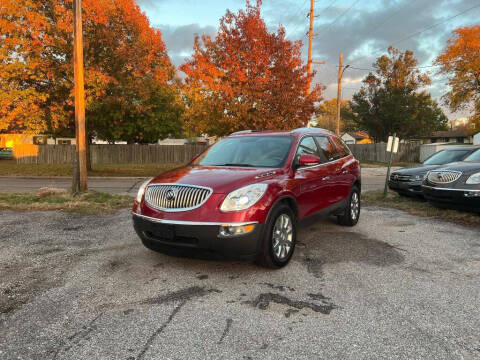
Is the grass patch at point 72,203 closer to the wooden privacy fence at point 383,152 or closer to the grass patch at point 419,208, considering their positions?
the grass patch at point 419,208

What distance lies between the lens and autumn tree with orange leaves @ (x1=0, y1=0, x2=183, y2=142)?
15.1 m

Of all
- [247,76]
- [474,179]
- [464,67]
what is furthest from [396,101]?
[474,179]

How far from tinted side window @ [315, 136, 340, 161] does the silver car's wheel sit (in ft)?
6.21

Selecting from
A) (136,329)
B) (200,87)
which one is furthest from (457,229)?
(200,87)

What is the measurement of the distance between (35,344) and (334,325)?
2366mm

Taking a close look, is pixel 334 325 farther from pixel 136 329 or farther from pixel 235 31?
pixel 235 31

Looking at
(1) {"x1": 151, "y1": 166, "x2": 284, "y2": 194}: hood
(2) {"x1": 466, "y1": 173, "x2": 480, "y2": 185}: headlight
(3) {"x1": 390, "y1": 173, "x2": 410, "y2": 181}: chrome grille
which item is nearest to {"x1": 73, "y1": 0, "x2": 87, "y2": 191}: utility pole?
(1) {"x1": 151, "y1": 166, "x2": 284, "y2": 194}: hood

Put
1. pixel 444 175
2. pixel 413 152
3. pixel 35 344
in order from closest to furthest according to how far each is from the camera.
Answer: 1. pixel 35 344
2. pixel 444 175
3. pixel 413 152

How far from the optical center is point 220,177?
4289 mm

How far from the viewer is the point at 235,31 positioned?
17750 millimetres

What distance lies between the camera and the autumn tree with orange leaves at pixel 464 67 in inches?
1329

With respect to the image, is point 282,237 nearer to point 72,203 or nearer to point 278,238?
point 278,238

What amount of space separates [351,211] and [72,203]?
629cm

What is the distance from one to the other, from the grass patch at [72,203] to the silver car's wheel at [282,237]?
498 cm
